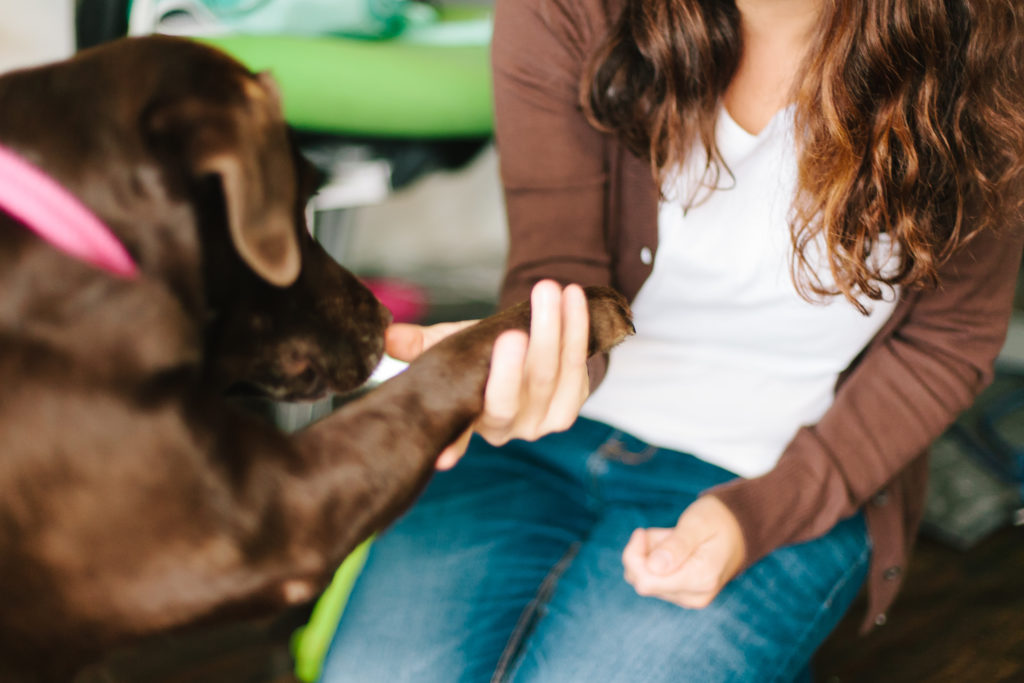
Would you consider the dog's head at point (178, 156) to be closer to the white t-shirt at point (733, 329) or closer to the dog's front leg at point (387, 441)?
the dog's front leg at point (387, 441)

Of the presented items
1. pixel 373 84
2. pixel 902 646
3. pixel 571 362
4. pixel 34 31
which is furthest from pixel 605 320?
pixel 34 31

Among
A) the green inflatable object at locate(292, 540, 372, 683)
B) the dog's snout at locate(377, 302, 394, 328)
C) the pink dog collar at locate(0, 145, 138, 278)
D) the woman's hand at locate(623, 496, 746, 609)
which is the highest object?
the pink dog collar at locate(0, 145, 138, 278)

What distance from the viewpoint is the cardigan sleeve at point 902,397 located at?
1.01 meters

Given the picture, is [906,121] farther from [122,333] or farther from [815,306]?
[122,333]

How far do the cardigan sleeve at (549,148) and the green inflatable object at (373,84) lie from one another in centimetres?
43

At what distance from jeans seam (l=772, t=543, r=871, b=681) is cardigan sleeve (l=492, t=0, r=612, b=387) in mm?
369

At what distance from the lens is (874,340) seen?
1.11 meters

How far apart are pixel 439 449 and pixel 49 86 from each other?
1.31 feet

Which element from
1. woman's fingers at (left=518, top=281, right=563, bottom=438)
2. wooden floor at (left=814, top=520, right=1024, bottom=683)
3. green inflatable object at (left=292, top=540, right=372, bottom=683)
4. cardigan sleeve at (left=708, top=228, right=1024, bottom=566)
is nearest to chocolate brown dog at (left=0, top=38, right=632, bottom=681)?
woman's fingers at (left=518, top=281, right=563, bottom=438)

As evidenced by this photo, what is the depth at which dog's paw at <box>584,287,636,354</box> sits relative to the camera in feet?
2.72

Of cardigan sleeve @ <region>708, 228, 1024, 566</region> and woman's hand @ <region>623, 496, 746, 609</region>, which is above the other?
cardigan sleeve @ <region>708, 228, 1024, 566</region>

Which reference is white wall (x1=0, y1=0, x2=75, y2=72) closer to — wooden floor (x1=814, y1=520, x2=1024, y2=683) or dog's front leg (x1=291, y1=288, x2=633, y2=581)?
dog's front leg (x1=291, y1=288, x2=633, y2=581)

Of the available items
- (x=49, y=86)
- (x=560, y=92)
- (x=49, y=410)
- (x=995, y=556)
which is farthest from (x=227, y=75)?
(x=995, y=556)

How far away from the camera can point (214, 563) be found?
61 centimetres
